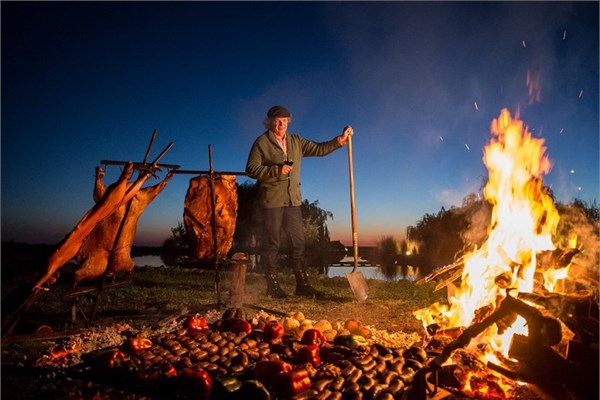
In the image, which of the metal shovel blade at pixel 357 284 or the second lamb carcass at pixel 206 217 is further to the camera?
the metal shovel blade at pixel 357 284

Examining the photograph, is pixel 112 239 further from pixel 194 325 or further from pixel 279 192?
pixel 279 192

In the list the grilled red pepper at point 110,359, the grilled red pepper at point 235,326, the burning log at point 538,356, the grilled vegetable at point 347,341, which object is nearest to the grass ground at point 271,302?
the grilled red pepper at point 235,326

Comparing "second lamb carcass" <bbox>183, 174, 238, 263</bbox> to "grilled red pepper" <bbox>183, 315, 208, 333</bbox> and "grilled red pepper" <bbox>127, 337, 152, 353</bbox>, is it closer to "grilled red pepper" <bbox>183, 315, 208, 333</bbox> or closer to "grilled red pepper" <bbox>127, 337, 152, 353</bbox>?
"grilled red pepper" <bbox>183, 315, 208, 333</bbox>

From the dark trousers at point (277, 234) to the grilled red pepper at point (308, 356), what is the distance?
5.20 meters

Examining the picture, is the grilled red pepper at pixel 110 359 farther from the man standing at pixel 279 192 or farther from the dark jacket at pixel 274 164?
the dark jacket at pixel 274 164

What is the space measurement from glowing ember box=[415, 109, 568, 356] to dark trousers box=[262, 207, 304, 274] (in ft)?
14.4

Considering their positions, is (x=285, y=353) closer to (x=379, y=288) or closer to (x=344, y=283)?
(x=379, y=288)

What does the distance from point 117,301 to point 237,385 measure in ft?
23.2

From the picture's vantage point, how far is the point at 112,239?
7184 mm

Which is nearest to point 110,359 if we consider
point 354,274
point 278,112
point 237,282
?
point 237,282

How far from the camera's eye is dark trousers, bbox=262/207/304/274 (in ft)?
33.7

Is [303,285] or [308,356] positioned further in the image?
[303,285]

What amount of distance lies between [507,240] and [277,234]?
591 centimetres

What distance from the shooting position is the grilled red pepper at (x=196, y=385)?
4.12 m
